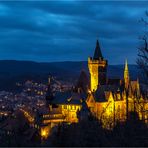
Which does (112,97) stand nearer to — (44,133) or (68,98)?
(68,98)

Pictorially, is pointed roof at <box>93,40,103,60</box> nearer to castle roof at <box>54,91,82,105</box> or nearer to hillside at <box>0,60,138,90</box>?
castle roof at <box>54,91,82,105</box>

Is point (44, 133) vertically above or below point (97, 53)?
below

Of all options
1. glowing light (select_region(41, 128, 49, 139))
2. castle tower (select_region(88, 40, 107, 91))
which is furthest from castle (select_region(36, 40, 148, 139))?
glowing light (select_region(41, 128, 49, 139))

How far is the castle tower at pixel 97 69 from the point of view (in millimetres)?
56900

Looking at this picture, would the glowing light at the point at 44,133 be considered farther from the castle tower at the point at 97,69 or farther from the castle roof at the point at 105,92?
the castle tower at the point at 97,69

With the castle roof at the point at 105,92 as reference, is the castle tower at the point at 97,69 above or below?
above

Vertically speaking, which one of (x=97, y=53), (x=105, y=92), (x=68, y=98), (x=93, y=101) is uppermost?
(x=97, y=53)

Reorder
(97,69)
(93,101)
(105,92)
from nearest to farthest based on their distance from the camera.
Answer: (93,101), (105,92), (97,69)

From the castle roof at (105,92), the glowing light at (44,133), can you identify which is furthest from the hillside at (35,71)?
the glowing light at (44,133)

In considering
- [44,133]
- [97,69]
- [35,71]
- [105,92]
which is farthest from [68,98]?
[35,71]

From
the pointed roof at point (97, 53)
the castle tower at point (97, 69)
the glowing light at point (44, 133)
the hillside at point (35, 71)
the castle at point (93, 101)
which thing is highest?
the hillside at point (35, 71)

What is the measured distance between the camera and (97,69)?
192 feet

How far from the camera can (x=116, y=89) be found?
2068 inches

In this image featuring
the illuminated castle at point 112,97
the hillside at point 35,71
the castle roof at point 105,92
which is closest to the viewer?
the illuminated castle at point 112,97
